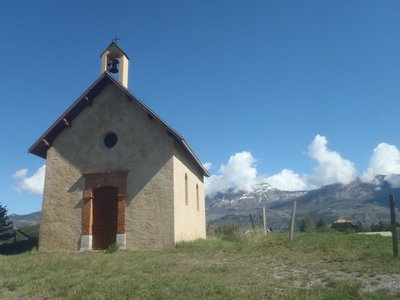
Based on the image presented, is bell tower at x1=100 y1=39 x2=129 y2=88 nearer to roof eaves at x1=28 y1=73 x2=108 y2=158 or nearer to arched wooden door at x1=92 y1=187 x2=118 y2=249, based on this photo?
roof eaves at x1=28 y1=73 x2=108 y2=158

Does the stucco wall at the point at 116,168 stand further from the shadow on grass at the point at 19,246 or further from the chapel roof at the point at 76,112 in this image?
the shadow on grass at the point at 19,246

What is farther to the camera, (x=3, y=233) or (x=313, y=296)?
(x=3, y=233)

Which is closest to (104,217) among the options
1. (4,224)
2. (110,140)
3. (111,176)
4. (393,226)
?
(111,176)

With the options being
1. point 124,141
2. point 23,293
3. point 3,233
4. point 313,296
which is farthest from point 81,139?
point 3,233

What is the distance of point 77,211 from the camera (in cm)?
1712

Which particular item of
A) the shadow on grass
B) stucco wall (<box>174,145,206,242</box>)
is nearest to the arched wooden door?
stucco wall (<box>174,145,206,242</box>)

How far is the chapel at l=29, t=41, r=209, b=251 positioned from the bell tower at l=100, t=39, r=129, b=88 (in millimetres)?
1671

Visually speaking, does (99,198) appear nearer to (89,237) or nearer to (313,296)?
(89,237)

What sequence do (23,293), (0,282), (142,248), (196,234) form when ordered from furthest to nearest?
(196,234) → (142,248) → (0,282) → (23,293)

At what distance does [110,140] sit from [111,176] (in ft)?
6.00

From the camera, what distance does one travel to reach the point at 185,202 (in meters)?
18.8

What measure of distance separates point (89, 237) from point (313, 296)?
484 inches

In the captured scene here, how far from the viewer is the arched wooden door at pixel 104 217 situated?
1706cm

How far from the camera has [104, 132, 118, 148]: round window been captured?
17.8 m
